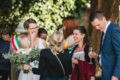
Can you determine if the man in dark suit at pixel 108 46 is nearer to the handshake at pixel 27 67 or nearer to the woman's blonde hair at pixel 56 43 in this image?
the woman's blonde hair at pixel 56 43

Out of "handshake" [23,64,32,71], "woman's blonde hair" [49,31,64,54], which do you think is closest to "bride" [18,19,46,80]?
"handshake" [23,64,32,71]

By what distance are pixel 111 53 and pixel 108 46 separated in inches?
4.3

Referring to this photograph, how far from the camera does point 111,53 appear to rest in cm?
671

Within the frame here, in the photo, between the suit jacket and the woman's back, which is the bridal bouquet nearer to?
the woman's back

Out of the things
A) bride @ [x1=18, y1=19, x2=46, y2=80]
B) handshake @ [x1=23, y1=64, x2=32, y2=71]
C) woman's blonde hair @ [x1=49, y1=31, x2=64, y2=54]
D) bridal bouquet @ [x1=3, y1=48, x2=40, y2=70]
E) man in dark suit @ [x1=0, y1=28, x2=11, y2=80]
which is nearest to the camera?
woman's blonde hair @ [x1=49, y1=31, x2=64, y2=54]

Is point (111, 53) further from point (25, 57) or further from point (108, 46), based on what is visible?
point (25, 57)

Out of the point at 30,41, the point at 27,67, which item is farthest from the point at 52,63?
the point at 30,41

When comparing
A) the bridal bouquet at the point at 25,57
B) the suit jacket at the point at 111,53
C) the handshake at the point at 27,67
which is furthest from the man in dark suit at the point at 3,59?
the suit jacket at the point at 111,53

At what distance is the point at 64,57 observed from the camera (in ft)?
22.8

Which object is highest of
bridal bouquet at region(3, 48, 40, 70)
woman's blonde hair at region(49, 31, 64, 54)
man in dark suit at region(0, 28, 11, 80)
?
woman's blonde hair at region(49, 31, 64, 54)

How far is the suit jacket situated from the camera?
21.5ft

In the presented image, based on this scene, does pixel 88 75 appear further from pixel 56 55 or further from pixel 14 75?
pixel 14 75

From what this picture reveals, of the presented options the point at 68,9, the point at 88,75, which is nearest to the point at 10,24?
the point at 68,9

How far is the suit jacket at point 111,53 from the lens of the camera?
654cm
